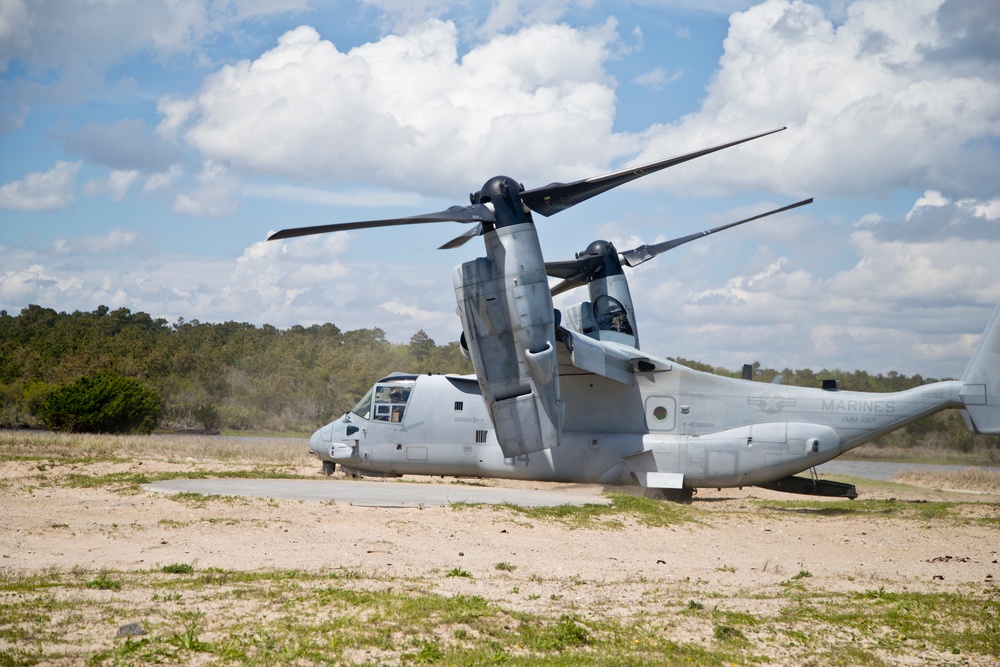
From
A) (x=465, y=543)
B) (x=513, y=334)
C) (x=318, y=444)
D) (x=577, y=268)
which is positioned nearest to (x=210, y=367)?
(x=318, y=444)

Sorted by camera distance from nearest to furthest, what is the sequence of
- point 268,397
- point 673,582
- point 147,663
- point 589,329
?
point 147,663, point 673,582, point 589,329, point 268,397

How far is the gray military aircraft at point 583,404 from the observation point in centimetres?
1614

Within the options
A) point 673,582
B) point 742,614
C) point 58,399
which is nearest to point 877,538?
point 673,582

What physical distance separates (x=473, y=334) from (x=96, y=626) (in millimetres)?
10251

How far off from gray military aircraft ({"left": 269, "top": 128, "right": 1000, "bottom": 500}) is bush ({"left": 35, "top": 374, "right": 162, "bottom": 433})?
686 inches

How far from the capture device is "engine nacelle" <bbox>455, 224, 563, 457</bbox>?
16.0 metres

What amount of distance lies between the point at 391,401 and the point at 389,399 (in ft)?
0.25

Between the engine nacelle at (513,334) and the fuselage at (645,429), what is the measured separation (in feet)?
8.16

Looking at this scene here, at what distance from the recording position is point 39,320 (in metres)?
67.4

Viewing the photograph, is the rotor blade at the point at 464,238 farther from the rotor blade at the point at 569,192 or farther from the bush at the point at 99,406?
the bush at the point at 99,406

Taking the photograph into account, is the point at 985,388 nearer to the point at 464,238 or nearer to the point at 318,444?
the point at 464,238

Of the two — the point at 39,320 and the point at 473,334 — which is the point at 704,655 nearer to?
the point at 473,334

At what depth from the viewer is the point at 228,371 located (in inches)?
2108

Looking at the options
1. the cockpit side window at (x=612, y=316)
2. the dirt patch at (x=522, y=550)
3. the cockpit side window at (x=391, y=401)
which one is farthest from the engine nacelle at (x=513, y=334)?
the cockpit side window at (x=612, y=316)
